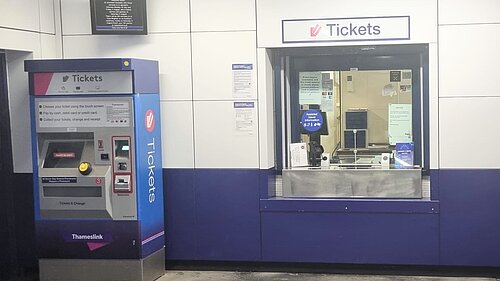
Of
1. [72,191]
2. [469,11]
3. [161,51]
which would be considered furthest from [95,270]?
[469,11]

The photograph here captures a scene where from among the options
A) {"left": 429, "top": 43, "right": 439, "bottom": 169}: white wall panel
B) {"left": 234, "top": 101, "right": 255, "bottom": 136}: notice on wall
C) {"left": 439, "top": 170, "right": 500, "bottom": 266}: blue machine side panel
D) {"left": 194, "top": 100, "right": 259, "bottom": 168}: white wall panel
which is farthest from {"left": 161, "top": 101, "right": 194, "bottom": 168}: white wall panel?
{"left": 439, "top": 170, "right": 500, "bottom": 266}: blue machine side panel

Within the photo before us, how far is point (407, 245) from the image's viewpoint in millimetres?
5309

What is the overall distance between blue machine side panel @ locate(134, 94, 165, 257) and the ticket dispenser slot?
0.07 m

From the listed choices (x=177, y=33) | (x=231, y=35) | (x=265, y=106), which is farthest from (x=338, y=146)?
(x=177, y=33)

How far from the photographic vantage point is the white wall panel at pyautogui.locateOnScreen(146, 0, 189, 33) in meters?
5.50

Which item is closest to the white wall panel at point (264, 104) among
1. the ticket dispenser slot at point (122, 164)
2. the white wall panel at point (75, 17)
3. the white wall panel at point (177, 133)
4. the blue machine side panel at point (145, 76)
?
the white wall panel at point (177, 133)

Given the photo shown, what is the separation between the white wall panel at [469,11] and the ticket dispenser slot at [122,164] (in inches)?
105

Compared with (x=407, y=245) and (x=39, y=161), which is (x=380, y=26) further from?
(x=39, y=161)

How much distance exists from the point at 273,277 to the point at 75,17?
2.79 m

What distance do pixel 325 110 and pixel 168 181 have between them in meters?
1.50

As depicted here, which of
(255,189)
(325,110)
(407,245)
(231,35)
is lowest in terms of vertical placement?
(407,245)

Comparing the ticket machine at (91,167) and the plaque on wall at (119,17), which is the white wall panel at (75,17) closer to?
the plaque on wall at (119,17)

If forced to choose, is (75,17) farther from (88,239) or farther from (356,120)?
(356,120)

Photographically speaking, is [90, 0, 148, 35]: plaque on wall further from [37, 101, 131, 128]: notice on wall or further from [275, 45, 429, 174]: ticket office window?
[275, 45, 429, 174]: ticket office window
